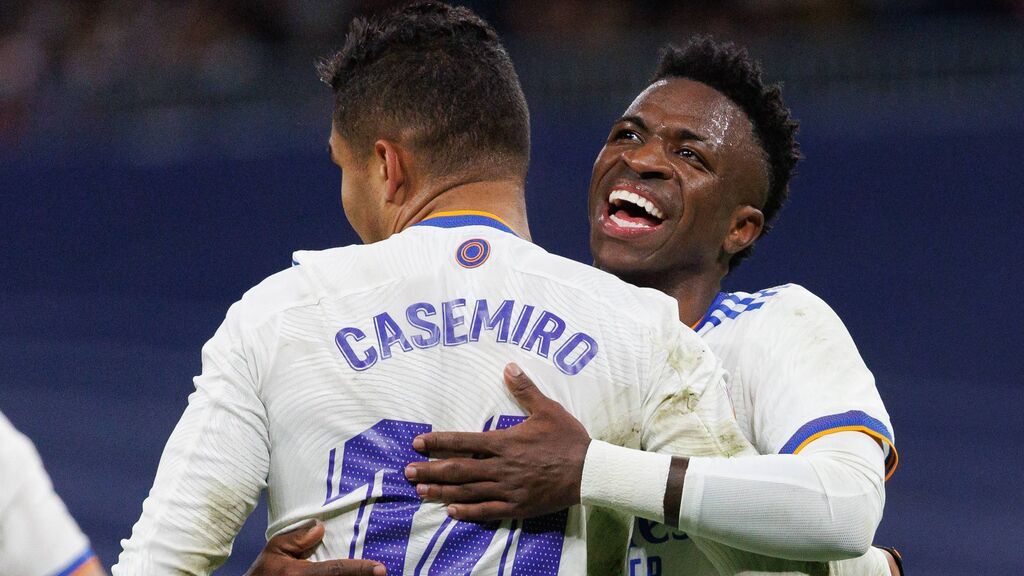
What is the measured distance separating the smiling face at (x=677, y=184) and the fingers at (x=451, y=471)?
1.05 metres

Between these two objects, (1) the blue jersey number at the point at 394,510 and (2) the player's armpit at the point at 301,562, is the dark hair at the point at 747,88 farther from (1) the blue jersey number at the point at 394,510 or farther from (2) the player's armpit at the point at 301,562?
(2) the player's armpit at the point at 301,562

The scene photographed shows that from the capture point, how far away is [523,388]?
2473 millimetres

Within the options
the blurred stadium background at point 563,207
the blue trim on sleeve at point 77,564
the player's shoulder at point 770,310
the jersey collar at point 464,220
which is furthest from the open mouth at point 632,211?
the blurred stadium background at point 563,207

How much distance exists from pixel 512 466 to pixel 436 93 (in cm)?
78

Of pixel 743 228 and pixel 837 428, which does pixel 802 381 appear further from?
pixel 743 228

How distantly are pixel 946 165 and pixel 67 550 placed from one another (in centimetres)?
855

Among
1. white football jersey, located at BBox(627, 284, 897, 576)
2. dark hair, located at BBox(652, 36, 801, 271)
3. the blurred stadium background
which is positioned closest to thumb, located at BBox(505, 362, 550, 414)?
white football jersey, located at BBox(627, 284, 897, 576)

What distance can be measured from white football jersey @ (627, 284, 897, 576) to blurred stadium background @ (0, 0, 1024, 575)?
399cm

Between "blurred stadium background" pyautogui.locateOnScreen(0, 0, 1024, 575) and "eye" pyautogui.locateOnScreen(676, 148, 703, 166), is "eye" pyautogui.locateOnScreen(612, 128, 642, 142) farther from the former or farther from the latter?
"blurred stadium background" pyautogui.locateOnScreen(0, 0, 1024, 575)

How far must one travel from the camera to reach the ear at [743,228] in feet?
11.3

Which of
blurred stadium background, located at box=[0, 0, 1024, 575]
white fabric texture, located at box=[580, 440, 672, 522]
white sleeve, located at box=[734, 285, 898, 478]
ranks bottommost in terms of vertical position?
white fabric texture, located at box=[580, 440, 672, 522]

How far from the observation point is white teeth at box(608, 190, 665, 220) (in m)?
3.37

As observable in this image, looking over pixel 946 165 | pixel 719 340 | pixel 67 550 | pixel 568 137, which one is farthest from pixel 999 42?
pixel 67 550

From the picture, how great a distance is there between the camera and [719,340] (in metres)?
3.14
